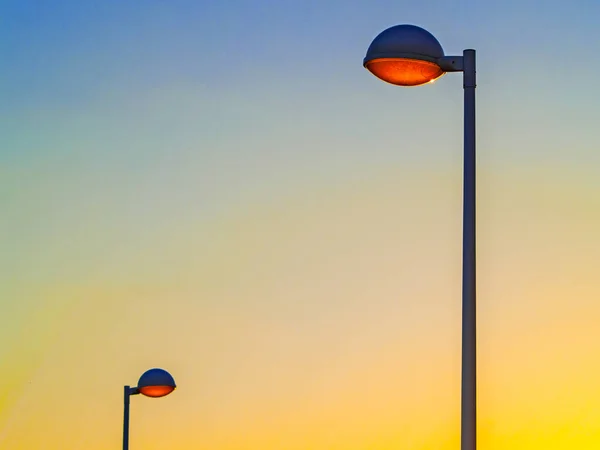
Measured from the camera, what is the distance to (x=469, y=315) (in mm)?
12031

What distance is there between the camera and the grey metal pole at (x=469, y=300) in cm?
1188

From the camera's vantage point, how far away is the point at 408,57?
Result: 1255cm

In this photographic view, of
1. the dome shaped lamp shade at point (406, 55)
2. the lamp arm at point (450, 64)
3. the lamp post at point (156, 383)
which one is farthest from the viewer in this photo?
the lamp post at point (156, 383)

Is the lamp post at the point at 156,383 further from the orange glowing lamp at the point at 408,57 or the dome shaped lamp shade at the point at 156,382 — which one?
the orange glowing lamp at the point at 408,57

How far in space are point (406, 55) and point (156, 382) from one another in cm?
1450

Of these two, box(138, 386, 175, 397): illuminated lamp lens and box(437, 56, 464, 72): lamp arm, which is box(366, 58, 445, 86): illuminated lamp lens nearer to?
box(437, 56, 464, 72): lamp arm

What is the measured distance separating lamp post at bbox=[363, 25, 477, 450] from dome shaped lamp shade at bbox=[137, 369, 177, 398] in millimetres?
14017

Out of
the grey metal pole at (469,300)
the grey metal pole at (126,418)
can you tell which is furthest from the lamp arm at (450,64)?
the grey metal pole at (126,418)

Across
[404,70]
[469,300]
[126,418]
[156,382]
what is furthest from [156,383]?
[469,300]

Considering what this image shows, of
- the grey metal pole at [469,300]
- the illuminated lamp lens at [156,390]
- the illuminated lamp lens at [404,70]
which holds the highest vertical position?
the illuminated lamp lens at [404,70]

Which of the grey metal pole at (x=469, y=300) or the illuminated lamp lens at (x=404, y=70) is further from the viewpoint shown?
the illuminated lamp lens at (x=404, y=70)

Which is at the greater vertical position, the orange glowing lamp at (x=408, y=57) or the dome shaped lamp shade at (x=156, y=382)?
the orange glowing lamp at (x=408, y=57)

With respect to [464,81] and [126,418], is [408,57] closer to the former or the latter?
[464,81]

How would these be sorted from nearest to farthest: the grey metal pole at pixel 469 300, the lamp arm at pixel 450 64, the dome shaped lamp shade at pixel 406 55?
1. the grey metal pole at pixel 469 300
2. the dome shaped lamp shade at pixel 406 55
3. the lamp arm at pixel 450 64
